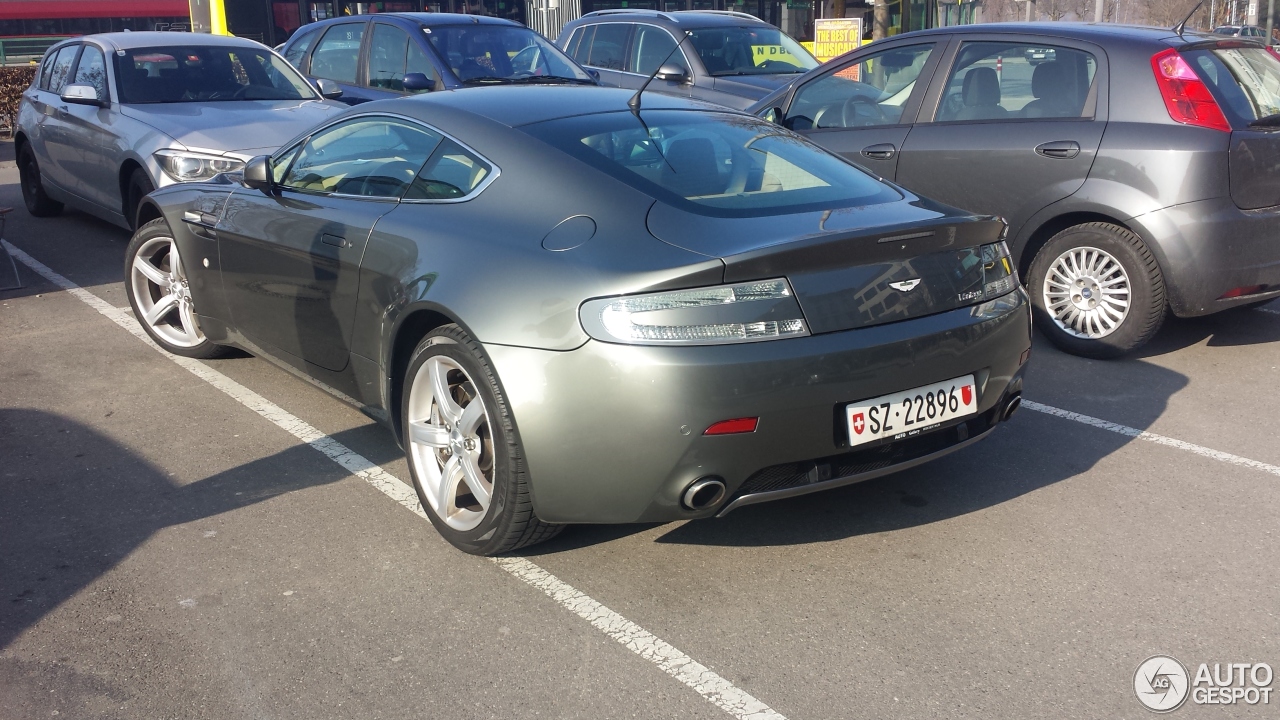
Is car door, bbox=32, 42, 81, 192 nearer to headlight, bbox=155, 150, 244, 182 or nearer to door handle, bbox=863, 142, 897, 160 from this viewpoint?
headlight, bbox=155, 150, 244, 182

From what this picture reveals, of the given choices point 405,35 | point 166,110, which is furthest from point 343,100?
point 166,110

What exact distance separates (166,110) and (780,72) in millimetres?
5832

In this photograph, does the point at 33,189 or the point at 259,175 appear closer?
the point at 259,175

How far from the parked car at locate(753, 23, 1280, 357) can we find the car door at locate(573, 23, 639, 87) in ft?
18.0

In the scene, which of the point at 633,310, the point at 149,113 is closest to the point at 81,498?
the point at 633,310

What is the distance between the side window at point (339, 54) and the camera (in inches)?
422

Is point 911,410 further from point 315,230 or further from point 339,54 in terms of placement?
point 339,54

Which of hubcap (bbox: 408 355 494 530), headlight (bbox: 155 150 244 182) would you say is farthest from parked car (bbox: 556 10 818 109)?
hubcap (bbox: 408 355 494 530)

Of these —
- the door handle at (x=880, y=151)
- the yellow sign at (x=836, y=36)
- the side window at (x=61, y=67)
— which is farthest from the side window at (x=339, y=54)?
the yellow sign at (x=836, y=36)

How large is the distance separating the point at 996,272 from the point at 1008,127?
2.66 meters

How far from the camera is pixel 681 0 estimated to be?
2242cm

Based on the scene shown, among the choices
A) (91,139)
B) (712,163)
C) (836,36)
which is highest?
(836,36)

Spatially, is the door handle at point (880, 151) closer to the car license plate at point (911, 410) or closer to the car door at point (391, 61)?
the car license plate at point (911, 410)

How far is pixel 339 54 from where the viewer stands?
10.9 metres
